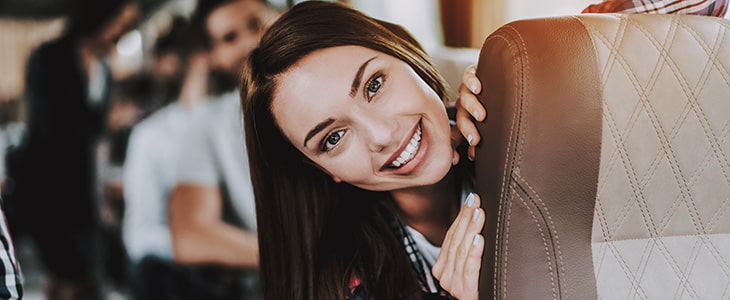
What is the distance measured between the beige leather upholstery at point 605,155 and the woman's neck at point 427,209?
0.50 metres

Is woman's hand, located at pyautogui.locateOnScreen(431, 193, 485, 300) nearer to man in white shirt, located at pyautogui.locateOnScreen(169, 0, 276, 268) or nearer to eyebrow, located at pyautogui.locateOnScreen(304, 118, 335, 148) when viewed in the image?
eyebrow, located at pyautogui.locateOnScreen(304, 118, 335, 148)

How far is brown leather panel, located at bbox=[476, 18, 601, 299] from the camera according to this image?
0.81 meters

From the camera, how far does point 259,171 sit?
133 cm

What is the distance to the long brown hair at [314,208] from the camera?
4.07 ft

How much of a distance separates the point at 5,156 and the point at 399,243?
2.06 m

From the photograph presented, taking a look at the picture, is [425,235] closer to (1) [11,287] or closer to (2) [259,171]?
(2) [259,171]

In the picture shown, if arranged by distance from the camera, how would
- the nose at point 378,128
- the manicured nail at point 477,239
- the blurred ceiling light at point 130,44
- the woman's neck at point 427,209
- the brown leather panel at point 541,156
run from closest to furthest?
1. the brown leather panel at point 541,156
2. the manicured nail at point 477,239
3. the nose at point 378,128
4. the woman's neck at point 427,209
5. the blurred ceiling light at point 130,44

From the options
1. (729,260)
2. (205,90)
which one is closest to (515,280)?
(729,260)

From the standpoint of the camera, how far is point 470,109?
924 mm

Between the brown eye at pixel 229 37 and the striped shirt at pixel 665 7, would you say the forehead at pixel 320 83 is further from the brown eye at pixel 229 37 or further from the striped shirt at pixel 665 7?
the brown eye at pixel 229 37

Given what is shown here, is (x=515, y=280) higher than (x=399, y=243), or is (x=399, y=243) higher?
(x=515, y=280)

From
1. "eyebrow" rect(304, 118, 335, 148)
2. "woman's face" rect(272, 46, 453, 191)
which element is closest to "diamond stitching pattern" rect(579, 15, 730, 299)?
"woman's face" rect(272, 46, 453, 191)

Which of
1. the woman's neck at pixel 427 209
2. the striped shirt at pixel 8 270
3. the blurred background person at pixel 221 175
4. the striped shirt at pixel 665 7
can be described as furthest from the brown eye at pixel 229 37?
the striped shirt at pixel 665 7

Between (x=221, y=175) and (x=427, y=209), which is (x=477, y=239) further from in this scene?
(x=221, y=175)
